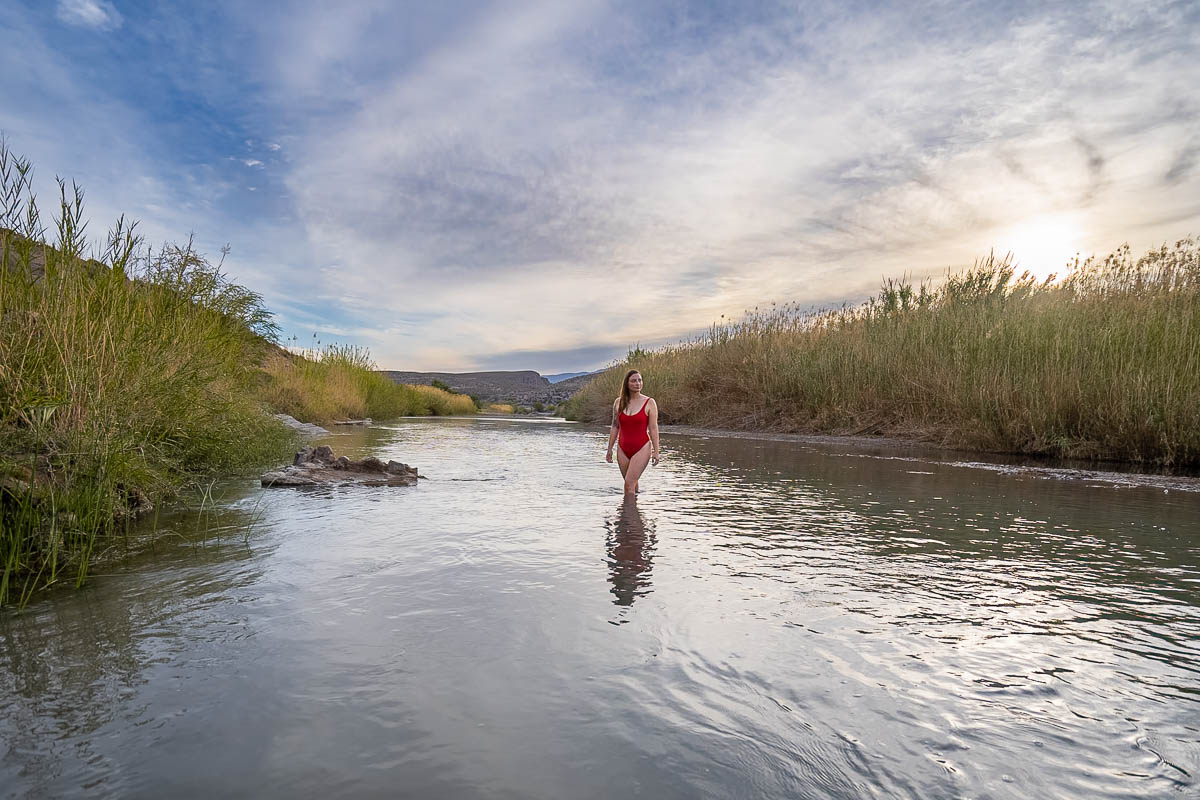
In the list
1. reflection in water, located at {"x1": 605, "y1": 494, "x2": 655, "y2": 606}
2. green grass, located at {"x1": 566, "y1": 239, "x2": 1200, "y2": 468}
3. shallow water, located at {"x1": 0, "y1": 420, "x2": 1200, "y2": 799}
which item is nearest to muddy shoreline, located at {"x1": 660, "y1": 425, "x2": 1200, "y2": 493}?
green grass, located at {"x1": 566, "y1": 239, "x2": 1200, "y2": 468}

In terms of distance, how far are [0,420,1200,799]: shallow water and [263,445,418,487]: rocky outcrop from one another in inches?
69.3

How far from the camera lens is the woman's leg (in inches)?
236

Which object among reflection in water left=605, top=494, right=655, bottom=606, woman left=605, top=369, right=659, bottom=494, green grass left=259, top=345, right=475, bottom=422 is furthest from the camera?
green grass left=259, top=345, right=475, bottom=422

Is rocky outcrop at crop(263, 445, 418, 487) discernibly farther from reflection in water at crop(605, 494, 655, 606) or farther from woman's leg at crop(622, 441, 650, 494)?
reflection in water at crop(605, 494, 655, 606)

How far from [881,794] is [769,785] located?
0.87 ft

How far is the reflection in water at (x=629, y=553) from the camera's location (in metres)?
3.02

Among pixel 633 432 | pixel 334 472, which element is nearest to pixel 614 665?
pixel 633 432

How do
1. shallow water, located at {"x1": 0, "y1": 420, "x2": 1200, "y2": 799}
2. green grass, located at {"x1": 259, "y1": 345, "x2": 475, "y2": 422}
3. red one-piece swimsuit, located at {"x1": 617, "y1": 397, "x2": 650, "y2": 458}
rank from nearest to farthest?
shallow water, located at {"x1": 0, "y1": 420, "x2": 1200, "y2": 799}
red one-piece swimsuit, located at {"x1": 617, "y1": 397, "x2": 650, "y2": 458}
green grass, located at {"x1": 259, "y1": 345, "x2": 475, "y2": 422}

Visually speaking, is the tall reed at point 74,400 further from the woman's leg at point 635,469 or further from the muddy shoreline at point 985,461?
the muddy shoreline at point 985,461

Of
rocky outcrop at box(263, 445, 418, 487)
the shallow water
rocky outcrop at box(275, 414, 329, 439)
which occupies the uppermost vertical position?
rocky outcrop at box(275, 414, 329, 439)

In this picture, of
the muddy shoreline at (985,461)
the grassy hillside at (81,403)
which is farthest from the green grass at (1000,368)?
A: the grassy hillside at (81,403)

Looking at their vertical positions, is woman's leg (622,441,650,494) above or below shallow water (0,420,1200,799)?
above

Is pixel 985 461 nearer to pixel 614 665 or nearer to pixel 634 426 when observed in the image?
pixel 634 426

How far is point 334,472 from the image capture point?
6379 millimetres
